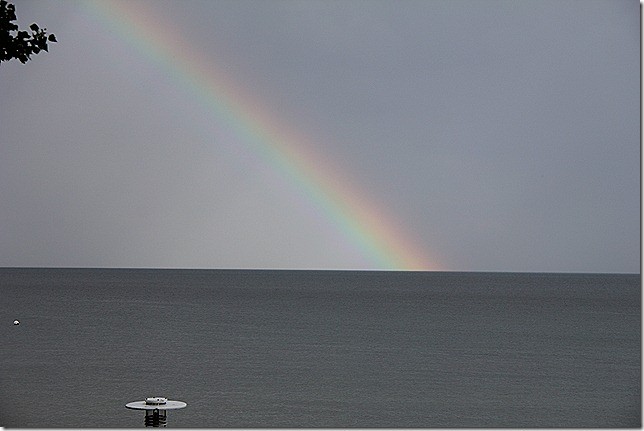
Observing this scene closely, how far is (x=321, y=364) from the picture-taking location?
22406mm

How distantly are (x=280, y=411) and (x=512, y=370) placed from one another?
8174 millimetres

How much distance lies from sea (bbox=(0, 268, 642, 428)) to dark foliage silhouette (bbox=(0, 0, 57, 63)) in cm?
505

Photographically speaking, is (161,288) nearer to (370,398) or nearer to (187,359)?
(187,359)

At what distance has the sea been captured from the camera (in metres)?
16.2

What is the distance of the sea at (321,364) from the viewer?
53.1 ft

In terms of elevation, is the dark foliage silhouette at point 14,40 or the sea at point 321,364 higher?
the sea at point 321,364

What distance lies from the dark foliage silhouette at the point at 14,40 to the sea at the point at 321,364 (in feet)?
16.6

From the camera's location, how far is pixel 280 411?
53.3 ft

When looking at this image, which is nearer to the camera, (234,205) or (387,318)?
(387,318)

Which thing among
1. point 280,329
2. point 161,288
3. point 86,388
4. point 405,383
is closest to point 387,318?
point 280,329

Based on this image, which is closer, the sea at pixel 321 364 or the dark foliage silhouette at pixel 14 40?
the dark foliage silhouette at pixel 14 40

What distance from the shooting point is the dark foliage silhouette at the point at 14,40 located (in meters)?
1.83

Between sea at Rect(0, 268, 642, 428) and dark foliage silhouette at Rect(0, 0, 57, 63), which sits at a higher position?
sea at Rect(0, 268, 642, 428)

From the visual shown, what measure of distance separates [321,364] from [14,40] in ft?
68.8
